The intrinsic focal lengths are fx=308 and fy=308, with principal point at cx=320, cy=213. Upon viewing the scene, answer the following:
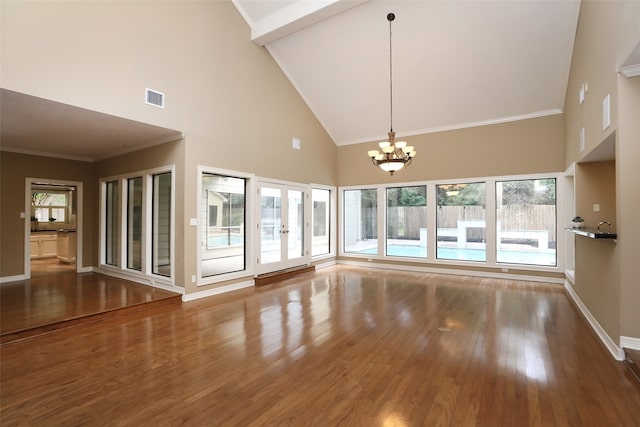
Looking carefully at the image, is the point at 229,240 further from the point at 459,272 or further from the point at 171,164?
the point at 459,272

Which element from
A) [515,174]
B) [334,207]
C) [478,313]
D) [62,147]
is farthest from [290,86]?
[478,313]

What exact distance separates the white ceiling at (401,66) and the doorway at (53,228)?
2.31 m

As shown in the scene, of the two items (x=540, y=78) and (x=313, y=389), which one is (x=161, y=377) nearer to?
(x=313, y=389)

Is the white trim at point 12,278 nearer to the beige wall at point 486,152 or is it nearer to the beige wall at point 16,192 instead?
the beige wall at point 16,192

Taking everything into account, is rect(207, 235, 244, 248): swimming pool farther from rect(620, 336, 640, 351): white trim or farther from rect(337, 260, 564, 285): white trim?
rect(620, 336, 640, 351): white trim

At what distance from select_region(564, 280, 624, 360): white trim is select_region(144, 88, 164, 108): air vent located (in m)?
6.33

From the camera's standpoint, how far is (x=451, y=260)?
7.32 m

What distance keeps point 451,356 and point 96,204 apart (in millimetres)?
7822

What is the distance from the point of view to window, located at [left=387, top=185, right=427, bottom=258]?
7723mm

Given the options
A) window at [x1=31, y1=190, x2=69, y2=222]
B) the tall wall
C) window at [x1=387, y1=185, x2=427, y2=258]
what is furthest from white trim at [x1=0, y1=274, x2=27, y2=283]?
window at [x1=387, y1=185, x2=427, y2=258]

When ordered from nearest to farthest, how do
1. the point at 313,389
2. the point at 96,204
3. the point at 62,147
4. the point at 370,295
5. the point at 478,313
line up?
the point at 313,389
the point at 478,313
the point at 370,295
the point at 62,147
the point at 96,204

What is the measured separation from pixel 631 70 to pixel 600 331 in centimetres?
277

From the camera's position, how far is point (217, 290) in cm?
557

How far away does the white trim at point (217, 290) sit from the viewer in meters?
5.12
